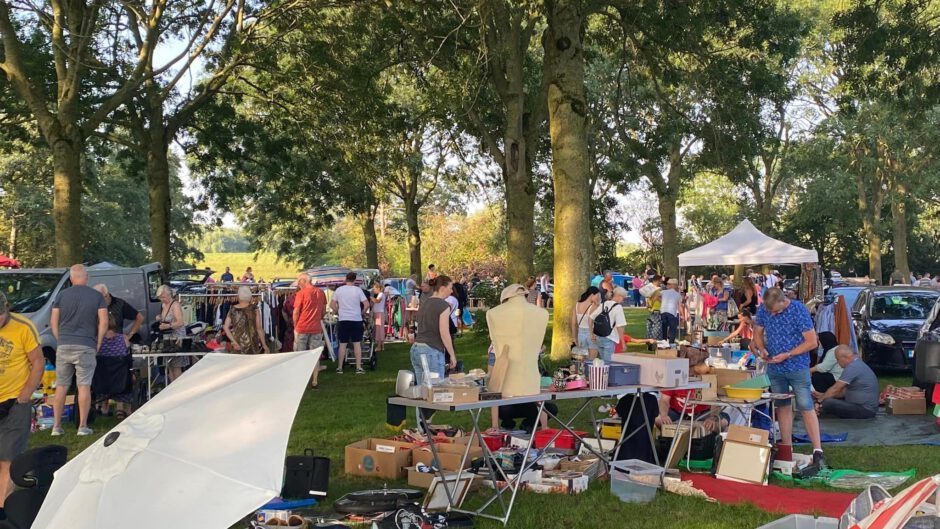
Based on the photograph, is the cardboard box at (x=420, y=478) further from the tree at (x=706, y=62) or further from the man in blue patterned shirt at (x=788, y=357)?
the tree at (x=706, y=62)

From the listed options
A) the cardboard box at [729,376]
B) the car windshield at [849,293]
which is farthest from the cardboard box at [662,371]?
the car windshield at [849,293]

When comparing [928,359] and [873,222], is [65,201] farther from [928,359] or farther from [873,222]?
[873,222]

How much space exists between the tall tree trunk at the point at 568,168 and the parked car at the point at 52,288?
7.28 metres

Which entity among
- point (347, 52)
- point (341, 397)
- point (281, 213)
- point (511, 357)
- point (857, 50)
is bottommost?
point (341, 397)

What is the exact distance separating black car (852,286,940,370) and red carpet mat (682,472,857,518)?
7.74 metres

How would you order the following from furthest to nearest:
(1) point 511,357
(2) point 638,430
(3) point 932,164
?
(3) point 932,164 → (2) point 638,430 → (1) point 511,357

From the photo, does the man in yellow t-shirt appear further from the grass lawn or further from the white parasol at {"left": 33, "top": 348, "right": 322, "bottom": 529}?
the white parasol at {"left": 33, "top": 348, "right": 322, "bottom": 529}

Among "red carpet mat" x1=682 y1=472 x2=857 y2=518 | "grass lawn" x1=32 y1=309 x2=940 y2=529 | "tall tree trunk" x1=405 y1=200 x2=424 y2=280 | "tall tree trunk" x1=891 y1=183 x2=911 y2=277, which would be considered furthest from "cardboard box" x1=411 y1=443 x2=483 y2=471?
"tall tree trunk" x1=891 y1=183 x2=911 y2=277

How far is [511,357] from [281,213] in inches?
792

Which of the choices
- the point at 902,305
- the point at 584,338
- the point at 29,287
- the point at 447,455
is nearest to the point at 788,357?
the point at 447,455

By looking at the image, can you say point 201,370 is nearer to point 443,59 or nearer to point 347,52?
point 443,59

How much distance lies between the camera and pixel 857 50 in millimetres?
16141

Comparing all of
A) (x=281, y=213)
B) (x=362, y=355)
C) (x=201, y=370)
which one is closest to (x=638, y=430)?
(x=201, y=370)

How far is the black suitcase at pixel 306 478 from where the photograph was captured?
7.42 metres
